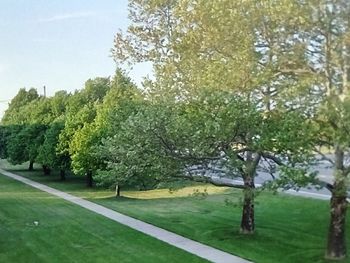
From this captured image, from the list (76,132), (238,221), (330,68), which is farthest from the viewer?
(76,132)

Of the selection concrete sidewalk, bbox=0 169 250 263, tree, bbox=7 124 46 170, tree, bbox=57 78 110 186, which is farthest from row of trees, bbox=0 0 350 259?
tree, bbox=7 124 46 170

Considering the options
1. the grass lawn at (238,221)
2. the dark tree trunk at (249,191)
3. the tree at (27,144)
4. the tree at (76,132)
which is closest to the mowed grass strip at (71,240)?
the grass lawn at (238,221)

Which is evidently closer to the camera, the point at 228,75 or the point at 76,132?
the point at 228,75

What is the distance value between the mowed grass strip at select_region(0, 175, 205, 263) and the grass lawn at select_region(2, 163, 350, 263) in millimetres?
1561

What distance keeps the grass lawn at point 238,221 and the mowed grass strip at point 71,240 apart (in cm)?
156

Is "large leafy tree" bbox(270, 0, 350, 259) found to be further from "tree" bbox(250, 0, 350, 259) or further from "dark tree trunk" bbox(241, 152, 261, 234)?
"dark tree trunk" bbox(241, 152, 261, 234)

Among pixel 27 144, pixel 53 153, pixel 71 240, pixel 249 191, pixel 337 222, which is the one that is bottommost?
pixel 71 240

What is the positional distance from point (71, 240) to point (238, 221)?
6.01m

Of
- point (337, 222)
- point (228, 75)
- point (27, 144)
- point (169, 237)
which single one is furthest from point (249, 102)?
point (27, 144)

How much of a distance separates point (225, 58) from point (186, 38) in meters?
1.84

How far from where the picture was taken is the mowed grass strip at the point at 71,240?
49.0ft

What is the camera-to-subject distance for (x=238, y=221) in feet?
65.8

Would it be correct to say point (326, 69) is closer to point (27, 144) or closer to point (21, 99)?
point (27, 144)

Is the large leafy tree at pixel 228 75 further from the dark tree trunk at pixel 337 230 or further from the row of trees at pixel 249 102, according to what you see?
the dark tree trunk at pixel 337 230
